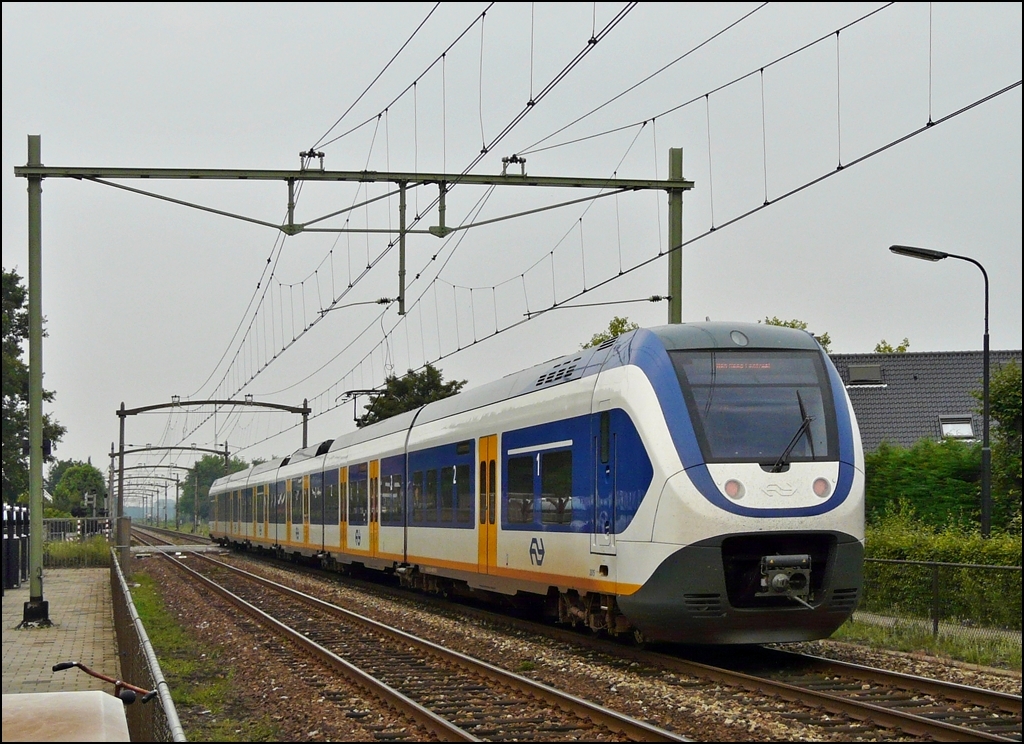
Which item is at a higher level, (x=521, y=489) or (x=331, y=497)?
(x=521, y=489)

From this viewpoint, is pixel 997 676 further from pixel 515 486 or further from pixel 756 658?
pixel 515 486

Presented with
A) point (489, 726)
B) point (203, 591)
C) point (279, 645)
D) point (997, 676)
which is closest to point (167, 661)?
point (279, 645)

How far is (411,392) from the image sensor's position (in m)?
54.2

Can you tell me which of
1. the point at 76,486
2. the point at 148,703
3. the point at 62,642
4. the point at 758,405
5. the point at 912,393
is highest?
the point at 912,393

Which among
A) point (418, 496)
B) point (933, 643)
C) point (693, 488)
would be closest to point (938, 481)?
point (418, 496)

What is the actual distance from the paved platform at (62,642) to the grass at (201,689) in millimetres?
656

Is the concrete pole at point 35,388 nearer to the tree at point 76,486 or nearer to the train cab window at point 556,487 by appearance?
the train cab window at point 556,487

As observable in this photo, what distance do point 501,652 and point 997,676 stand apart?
17.5ft

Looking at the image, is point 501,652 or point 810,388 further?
point 501,652

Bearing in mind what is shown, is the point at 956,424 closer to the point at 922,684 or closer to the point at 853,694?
the point at 922,684

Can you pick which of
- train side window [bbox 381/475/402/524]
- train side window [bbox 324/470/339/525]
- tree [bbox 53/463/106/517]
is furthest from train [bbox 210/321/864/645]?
tree [bbox 53/463/106/517]

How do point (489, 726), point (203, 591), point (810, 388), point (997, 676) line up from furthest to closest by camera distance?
point (203, 591) → point (810, 388) → point (997, 676) → point (489, 726)

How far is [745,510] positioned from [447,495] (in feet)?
27.7

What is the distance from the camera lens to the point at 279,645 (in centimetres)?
1612
